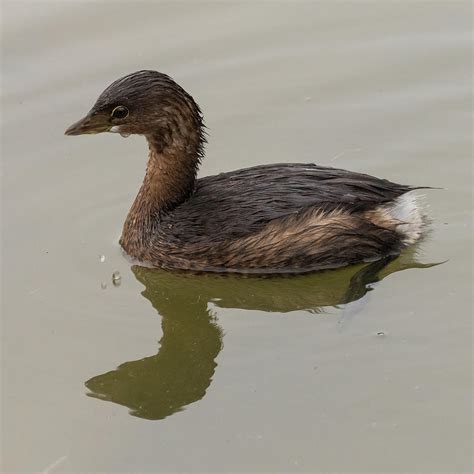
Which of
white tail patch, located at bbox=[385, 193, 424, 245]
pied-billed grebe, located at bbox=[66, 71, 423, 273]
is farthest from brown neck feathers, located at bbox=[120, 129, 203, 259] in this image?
white tail patch, located at bbox=[385, 193, 424, 245]

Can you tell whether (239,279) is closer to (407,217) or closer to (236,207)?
(236,207)

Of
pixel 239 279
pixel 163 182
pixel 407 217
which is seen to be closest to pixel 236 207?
pixel 239 279

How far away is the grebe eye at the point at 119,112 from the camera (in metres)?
7.57

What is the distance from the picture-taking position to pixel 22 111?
921cm

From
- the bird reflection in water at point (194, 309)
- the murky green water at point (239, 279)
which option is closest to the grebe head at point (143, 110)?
the murky green water at point (239, 279)

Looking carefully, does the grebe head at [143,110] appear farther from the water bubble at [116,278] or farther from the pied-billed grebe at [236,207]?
the water bubble at [116,278]

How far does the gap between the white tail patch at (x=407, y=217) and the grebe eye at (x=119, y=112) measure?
1.74 meters

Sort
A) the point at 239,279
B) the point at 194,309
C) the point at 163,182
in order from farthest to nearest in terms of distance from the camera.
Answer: the point at 163,182, the point at 239,279, the point at 194,309

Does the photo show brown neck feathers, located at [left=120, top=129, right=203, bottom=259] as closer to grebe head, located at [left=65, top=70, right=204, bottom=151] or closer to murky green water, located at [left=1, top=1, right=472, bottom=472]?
grebe head, located at [left=65, top=70, right=204, bottom=151]

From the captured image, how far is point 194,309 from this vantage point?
7.36m

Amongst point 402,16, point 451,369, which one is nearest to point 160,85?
point 451,369

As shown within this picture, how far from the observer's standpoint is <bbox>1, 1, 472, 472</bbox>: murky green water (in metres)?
6.10

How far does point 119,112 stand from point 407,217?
1.92m

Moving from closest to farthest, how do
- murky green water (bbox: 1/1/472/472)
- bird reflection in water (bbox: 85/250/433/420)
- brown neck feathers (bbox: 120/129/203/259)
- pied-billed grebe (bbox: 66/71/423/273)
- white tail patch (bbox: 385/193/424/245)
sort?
murky green water (bbox: 1/1/472/472)
bird reflection in water (bbox: 85/250/433/420)
pied-billed grebe (bbox: 66/71/423/273)
white tail patch (bbox: 385/193/424/245)
brown neck feathers (bbox: 120/129/203/259)
